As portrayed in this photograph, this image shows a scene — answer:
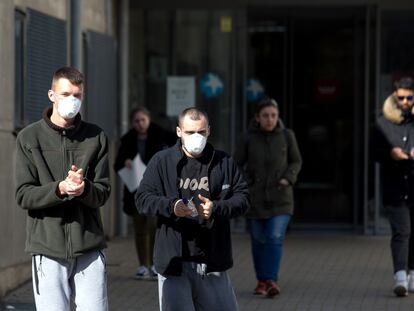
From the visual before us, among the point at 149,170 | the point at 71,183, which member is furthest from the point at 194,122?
the point at 71,183

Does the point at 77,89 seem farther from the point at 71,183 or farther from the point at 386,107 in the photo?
the point at 386,107

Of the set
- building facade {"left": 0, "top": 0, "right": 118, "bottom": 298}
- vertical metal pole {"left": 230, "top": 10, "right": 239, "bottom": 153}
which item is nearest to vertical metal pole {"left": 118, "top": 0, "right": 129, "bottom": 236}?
vertical metal pole {"left": 230, "top": 10, "right": 239, "bottom": 153}

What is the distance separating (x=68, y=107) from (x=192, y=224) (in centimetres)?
96

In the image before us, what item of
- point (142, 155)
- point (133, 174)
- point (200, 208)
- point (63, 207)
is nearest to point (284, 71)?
point (142, 155)

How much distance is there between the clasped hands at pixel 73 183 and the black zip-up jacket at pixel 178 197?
0.56 meters

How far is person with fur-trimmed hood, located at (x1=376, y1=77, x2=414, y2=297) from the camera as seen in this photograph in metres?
10.7

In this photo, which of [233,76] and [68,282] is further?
[233,76]

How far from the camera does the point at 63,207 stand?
629 cm

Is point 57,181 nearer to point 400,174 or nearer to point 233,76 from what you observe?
point 400,174

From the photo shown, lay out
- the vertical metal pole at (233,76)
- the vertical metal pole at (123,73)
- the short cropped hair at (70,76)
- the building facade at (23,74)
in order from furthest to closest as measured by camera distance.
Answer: the vertical metal pole at (233,76) → the vertical metal pole at (123,73) → the building facade at (23,74) → the short cropped hair at (70,76)

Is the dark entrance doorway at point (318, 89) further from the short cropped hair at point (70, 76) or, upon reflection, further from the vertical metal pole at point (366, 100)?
the short cropped hair at point (70, 76)

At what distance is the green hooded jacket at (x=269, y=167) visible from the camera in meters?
10.7

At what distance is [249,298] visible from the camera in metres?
10.8

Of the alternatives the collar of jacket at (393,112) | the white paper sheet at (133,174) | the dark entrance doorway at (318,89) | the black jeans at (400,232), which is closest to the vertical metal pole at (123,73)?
the dark entrance doorway at (318,89)
